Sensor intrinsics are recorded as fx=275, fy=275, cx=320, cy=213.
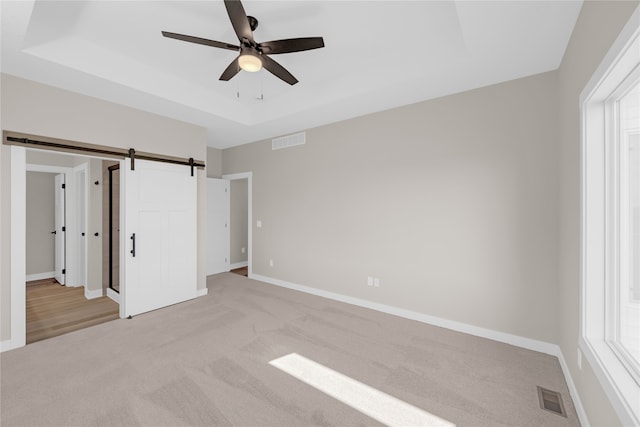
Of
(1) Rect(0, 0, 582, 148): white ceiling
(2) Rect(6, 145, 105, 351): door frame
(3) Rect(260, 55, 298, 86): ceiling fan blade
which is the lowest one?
(2) Rect(6, 145, 105, 351): door frame

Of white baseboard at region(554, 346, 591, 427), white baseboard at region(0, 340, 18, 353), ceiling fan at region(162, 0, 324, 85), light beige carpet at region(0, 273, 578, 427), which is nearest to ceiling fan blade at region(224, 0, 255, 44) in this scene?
ceiling fan at region(162, 0, 324, 85)

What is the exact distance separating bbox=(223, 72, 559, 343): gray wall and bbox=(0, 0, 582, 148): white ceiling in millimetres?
348

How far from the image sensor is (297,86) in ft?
12.3

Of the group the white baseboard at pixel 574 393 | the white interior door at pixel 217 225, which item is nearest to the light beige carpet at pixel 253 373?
the white baseboard at pixel 574 393

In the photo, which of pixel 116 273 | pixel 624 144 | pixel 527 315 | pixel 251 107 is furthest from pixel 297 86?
pixel 116 273

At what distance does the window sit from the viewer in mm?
1389

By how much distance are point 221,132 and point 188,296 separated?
9.16 ft

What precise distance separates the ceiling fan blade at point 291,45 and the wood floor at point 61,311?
3.80m

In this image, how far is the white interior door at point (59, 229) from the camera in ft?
17.0

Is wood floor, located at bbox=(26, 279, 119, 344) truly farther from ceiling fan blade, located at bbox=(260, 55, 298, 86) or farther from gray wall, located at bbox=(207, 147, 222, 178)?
ceiling fan blade, located at bbox=(260, 55, 298, 86)

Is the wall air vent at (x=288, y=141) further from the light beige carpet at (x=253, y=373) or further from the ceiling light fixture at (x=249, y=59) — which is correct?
the light beige carpet at (x=253, y=373)

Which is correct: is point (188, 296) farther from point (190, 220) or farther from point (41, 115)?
point (41, 115)

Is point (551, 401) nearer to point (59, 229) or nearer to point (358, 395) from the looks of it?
point (358, 395)

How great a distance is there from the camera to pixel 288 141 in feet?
16.3
